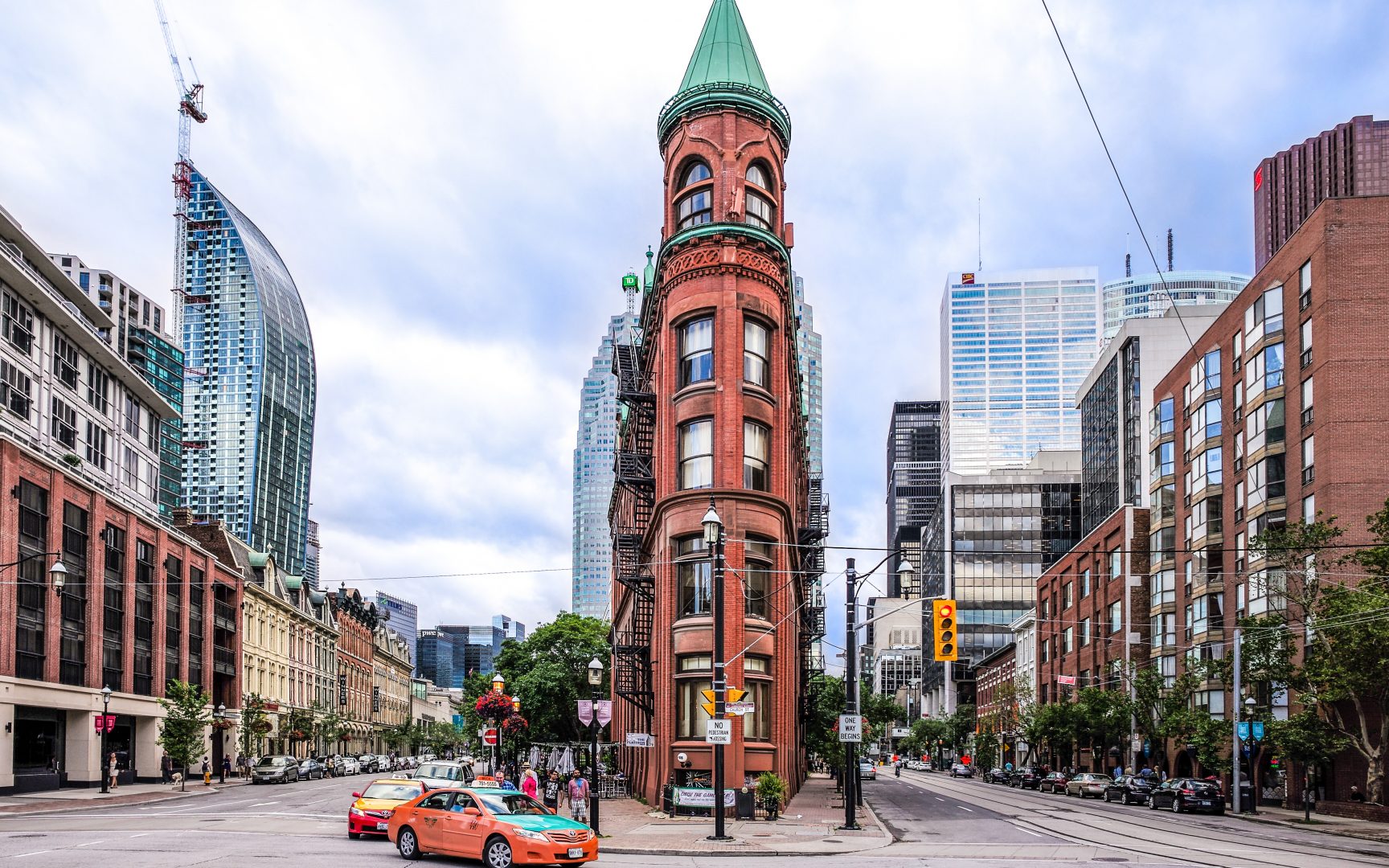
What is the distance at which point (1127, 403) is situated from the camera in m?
121

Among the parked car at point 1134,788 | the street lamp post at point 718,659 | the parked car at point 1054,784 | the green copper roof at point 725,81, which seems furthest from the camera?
the parked car at point 1054,784

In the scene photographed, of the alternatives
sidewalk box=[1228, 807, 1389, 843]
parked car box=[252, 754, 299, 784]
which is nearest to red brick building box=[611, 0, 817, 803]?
sidewalk box=[1228, 807, 1389, 843]

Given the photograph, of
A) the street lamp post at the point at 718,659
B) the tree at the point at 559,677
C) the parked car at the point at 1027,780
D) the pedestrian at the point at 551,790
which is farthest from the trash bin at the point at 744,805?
the parked car at the point at 1027,780

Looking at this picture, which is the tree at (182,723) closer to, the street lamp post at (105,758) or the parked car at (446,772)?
the street lamp post at (105,758)

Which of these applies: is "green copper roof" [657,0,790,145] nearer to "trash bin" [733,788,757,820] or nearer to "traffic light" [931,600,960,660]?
"traffic light" [931,600,960,660]

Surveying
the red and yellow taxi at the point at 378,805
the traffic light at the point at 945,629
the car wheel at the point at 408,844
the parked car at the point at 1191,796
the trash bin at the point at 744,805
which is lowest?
the parked car at the point at 1191,796

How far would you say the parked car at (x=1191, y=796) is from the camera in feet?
162

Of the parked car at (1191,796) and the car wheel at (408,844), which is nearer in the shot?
the car wheel at (408,844)

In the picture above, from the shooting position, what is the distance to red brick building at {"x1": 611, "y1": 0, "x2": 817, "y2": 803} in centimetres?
3784

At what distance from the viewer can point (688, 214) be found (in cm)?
4134

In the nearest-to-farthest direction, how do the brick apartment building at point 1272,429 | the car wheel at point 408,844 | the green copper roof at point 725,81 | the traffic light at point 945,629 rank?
the car wheel at point 408,844, the traffic light at point 945,629, the green copper roof at point 725,81, the brick apartment building at point 1272,429

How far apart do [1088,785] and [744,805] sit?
127ft

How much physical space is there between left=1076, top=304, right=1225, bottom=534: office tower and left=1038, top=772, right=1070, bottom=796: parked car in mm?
37836

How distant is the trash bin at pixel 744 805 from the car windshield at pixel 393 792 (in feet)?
32.9
